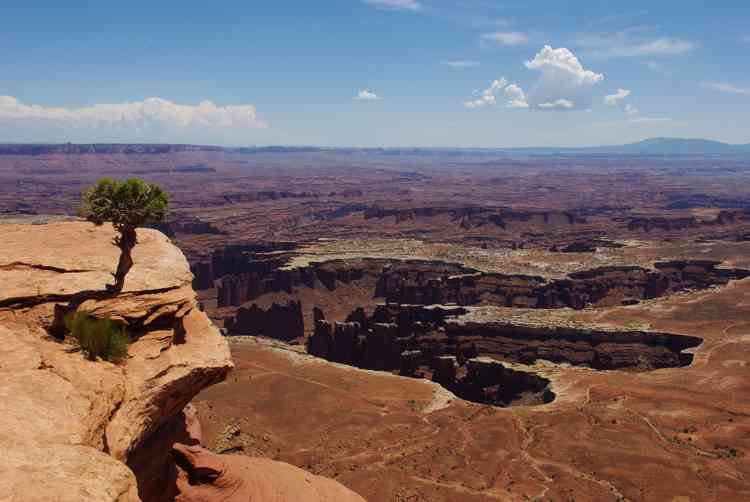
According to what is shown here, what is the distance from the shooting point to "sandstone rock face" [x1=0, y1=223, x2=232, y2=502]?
11367 mm

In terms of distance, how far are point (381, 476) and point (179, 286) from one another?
21.4m

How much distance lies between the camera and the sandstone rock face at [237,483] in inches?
850

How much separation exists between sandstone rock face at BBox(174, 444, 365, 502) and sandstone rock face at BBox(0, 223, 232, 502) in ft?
6.07

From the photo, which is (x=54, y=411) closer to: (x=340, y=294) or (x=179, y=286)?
(x=179, y=286)

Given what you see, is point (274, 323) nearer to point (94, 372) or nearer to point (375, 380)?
point (375, 380)

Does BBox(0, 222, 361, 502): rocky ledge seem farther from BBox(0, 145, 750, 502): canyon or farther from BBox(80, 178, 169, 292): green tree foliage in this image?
BBox(80, 178, 169, 292): green tree foliage

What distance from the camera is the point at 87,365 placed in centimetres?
1688

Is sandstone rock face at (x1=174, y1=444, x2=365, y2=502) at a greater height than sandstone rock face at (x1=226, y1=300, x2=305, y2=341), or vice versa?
sandstone rock face at (x1=174, y1=444, x2=365, y2=502)

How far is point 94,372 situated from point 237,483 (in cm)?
782

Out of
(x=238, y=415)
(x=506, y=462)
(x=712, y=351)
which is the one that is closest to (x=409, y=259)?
(x=712, y=351)

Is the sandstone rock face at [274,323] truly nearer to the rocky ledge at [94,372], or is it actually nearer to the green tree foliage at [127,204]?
the rocky ledge at [94,372]

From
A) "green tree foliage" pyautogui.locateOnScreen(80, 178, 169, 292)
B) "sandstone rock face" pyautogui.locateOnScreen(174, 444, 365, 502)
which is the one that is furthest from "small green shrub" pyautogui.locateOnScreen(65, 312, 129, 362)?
"sandstone rock face" pyautogui.locateOnScreen(174, 444, 365, 502)

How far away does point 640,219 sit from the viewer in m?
197

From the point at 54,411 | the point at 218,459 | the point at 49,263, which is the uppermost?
the point at 49,263
